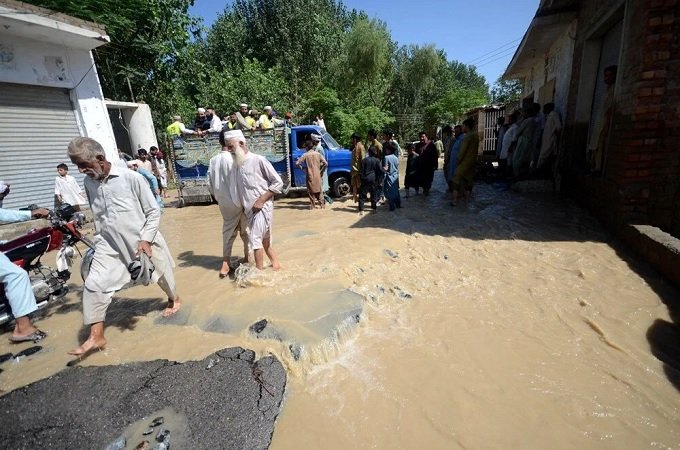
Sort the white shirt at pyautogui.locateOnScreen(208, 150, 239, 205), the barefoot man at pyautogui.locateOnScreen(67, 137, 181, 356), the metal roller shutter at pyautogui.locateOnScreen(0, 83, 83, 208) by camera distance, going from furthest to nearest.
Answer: the metal roller shutter at pyautogui.locateOnScreen(0, 83, 83, 208), the white shirt at pyautogui.locateOnScreen(208, 150, 239, 205), the barefoot man at pyautogui.locateOnScreen(67, 137, 181, 356)

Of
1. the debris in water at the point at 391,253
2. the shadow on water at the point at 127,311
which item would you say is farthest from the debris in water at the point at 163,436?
the debris in water at the point at 391,253

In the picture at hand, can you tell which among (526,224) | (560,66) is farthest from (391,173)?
(560,66)

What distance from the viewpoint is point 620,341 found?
2.67 metres

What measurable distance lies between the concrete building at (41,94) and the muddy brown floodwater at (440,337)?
15.7 feet

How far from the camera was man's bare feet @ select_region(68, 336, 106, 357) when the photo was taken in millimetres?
2739

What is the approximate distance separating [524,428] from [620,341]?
1.37 metres

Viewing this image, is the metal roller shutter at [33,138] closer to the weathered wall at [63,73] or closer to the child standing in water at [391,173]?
the weathered wall at [63,73]

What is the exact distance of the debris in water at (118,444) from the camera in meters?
1.93

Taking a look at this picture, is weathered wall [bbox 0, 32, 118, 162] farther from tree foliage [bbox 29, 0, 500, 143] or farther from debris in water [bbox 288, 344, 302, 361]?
debris in water [bbox 288, 344, 302, 361]

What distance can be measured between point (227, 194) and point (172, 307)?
1361 millimetres

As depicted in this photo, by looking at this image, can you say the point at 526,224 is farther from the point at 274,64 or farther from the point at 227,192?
the point at 274,64

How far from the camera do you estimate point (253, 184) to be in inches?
150

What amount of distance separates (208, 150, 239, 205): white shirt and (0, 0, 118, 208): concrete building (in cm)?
588

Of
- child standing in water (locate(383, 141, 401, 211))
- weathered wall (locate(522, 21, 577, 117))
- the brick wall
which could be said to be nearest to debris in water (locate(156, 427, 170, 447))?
the brick wall
